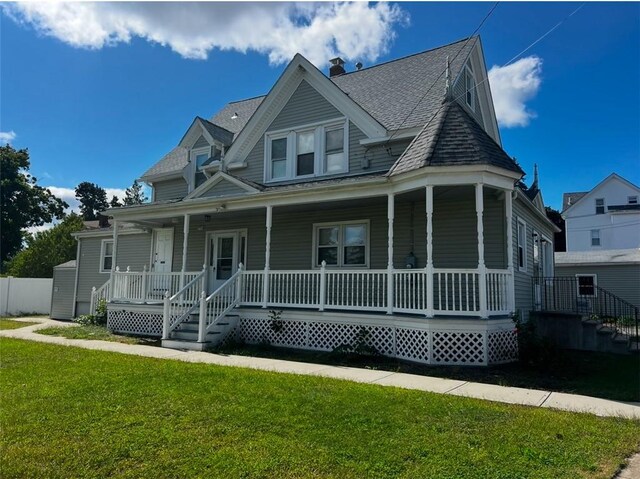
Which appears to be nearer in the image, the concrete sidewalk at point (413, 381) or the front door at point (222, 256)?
the concrete sidewalk at point (413, 381)

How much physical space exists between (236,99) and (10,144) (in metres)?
34.5

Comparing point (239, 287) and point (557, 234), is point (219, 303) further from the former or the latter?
point (557, 234)

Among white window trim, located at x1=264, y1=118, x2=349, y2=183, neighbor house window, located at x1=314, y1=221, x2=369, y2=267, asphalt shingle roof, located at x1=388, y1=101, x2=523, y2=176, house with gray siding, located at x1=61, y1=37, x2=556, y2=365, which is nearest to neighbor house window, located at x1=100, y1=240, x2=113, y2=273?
house with gray siding, located at x1=61, y1=37, x2=556, y2=365

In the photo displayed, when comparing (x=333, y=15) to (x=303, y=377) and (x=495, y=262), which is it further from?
(x=303, y=377)

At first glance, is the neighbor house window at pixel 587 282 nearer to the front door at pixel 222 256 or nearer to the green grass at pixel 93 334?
the front door at pixel 222 256

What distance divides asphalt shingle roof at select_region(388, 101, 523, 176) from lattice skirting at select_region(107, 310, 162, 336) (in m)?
8.88

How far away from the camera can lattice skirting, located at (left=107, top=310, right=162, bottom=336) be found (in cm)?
1369

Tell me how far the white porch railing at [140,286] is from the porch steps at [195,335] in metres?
2.54

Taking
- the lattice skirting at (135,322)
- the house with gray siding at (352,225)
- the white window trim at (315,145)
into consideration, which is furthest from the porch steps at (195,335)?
the white window trim at (315,145)

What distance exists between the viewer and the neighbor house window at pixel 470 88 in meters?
14.2

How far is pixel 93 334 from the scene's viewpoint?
13.4 m

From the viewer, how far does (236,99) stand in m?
20.7

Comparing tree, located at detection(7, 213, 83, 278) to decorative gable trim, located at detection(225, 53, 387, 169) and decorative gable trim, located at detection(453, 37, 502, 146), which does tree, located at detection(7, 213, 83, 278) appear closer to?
decorative gable trim, located at detection(225, 53, 387, 169)

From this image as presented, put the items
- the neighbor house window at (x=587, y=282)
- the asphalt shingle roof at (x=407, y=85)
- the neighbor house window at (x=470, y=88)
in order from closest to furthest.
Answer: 1. the asphalt shingle roof at (x=407, y=85)
2. the neighbor house window at (x=470, y=88)
3. the neighbor house window at (x=587, y=282)
